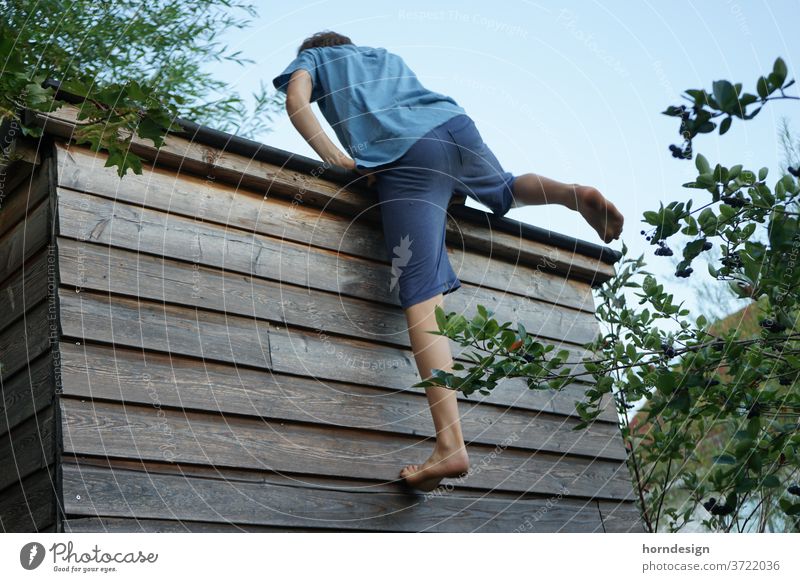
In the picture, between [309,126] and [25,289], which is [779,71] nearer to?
[309,126]

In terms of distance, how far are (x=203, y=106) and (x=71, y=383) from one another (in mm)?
2687

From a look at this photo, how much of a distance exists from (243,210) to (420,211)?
0.56 metres

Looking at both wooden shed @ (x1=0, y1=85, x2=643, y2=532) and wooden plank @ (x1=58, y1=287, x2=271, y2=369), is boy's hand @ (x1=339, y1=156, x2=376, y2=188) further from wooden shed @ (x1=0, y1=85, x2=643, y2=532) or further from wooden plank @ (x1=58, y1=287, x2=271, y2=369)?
wooden plank @ (x1=58, y1=287, x2=271, y2=369)

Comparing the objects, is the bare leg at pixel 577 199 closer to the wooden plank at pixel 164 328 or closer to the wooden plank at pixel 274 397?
the wooden plank at pixel 274 397

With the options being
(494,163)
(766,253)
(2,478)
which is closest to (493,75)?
(494,163)

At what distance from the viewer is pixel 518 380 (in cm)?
304

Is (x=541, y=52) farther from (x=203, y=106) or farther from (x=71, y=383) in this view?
(x=203, y=106)

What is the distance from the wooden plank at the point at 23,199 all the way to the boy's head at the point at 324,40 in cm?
108

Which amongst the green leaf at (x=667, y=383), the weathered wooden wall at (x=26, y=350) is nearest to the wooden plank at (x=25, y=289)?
the weathered wooden wall at (x=26, y=350)

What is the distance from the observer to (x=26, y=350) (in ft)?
7.06

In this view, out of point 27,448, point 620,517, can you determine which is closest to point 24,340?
point 27,448

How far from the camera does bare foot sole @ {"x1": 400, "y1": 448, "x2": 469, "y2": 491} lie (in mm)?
2426

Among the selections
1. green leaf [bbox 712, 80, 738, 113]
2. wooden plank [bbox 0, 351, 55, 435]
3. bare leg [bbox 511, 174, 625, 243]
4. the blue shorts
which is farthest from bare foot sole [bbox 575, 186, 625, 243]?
wooden plank [bbox 0, 351, 55, 435]

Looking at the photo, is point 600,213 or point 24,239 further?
point 600,213
